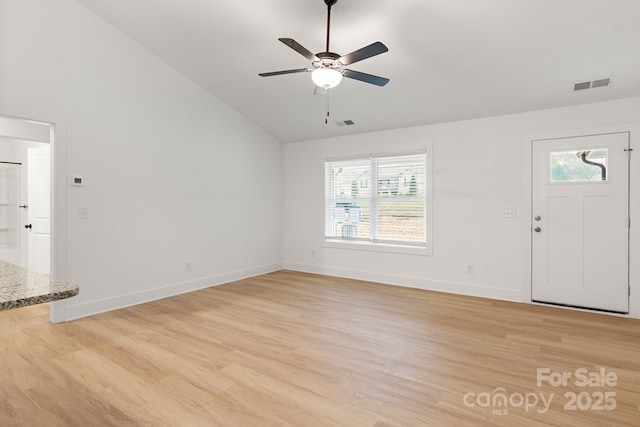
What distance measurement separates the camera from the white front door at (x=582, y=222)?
3834 mm

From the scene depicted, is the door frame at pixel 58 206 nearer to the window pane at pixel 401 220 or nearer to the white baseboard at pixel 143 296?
the white baseboard at pixel 143 296

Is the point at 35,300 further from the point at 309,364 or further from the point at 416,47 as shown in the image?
the point at 416,47

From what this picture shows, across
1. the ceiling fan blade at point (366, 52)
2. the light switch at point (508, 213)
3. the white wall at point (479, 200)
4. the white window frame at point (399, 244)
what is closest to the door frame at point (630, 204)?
the white wall at point (479, 200)

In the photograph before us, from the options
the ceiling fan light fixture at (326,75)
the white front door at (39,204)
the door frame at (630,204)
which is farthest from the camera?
the white front door at (39,204)

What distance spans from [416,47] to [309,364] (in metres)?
3.23

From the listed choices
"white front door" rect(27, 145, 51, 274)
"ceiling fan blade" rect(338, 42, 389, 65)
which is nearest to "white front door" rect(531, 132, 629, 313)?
"ceiling fan blade" rect(338, 42, 389, 65)

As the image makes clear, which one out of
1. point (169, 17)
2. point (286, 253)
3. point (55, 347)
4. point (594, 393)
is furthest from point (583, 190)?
point (55, 347)

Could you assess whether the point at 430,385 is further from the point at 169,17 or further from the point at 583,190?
the point at 169,17

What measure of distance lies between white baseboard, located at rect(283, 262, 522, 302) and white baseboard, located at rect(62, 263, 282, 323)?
1.18 meters

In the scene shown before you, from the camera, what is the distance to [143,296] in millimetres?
4309

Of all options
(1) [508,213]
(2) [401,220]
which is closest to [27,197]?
(2) [401,220]

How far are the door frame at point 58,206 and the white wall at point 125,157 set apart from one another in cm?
1

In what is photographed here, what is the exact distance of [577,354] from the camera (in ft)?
9.23

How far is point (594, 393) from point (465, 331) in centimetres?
116
